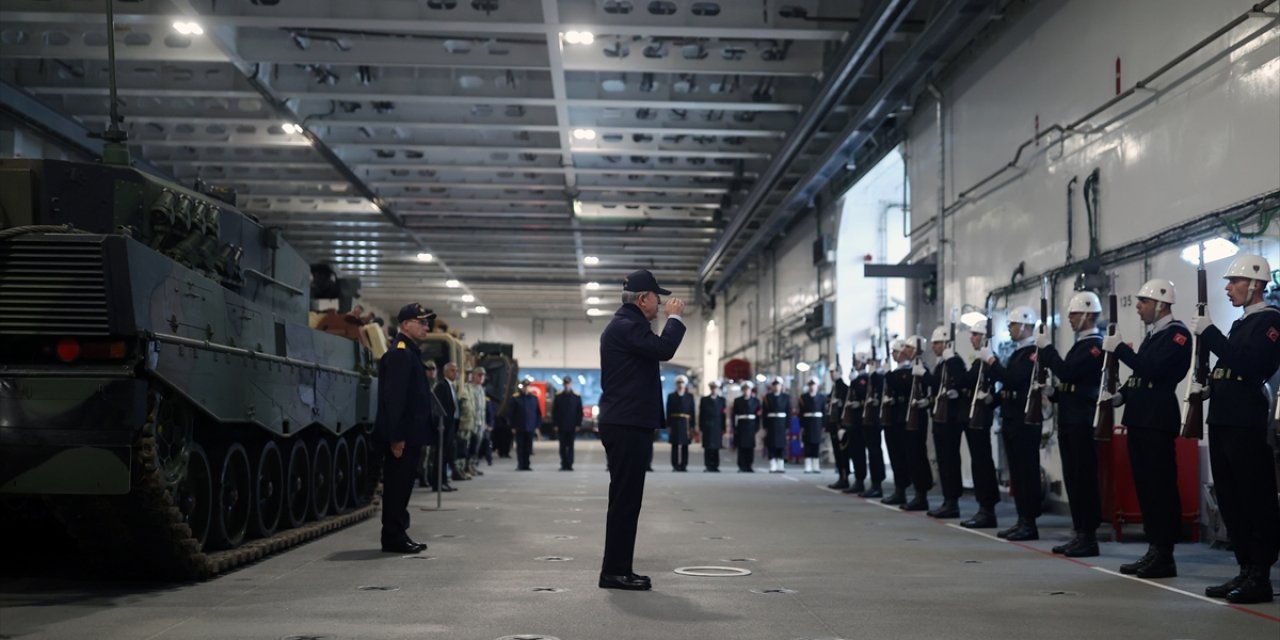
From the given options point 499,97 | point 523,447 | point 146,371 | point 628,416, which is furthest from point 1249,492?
point 523,447

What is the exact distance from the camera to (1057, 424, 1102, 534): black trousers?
9930 mm

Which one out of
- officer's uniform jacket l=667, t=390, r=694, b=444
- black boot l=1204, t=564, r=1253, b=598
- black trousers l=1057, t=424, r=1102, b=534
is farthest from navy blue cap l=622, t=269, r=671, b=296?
officer's uniform jacket l=667, t=390, r=694, b=444

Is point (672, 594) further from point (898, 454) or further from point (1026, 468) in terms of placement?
point (898, 454)

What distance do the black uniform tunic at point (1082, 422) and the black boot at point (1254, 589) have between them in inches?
94.6

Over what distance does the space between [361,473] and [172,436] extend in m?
6.12

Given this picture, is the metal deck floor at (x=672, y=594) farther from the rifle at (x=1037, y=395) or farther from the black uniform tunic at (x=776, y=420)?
the black uniform tunic at (x=776, y=420)

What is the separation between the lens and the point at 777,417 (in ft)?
81.6

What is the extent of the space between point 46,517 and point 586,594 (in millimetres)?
3953

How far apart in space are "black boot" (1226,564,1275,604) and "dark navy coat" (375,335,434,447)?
5429 millimetres

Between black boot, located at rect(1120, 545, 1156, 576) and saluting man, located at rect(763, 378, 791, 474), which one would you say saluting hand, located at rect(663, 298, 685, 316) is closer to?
black boot, located at rect(1120, 545, 1156, 576)

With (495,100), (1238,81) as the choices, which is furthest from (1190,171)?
(495,100)

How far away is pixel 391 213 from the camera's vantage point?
3009 cm

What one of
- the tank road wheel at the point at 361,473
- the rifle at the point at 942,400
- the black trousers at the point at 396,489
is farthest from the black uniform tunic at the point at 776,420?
the black trousers at the point at 396,489

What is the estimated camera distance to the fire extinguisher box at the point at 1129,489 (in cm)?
1110
